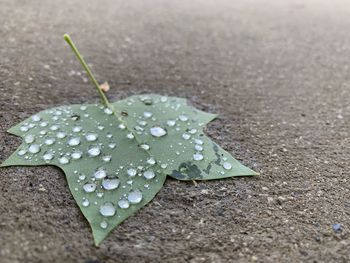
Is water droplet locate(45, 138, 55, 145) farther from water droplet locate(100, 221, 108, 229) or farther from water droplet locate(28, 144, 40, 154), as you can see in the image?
water droplet locate(100, 221, 108, 229)

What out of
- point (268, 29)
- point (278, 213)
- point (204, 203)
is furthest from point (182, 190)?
point (268, 29)

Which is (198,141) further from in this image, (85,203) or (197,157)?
(85,203)

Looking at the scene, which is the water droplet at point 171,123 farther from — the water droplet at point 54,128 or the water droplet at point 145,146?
the water droplet at point 54,128

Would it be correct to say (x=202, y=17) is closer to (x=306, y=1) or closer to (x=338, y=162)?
(x=306, y=1)

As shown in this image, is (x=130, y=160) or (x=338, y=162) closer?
(x=130, y=160)

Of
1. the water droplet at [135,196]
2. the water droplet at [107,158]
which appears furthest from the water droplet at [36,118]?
the water droplet at [135,196]

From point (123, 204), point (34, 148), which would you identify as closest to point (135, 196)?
point (123, 204)

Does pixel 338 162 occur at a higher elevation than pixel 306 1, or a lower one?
higher
